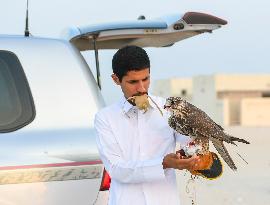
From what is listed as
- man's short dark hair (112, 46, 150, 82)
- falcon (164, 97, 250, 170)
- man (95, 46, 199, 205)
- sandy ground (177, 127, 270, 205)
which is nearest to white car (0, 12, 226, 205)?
man (95, 46, 199, 205)

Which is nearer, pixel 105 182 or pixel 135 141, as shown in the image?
pixel 135 141

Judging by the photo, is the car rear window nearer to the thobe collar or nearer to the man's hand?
the thobe collar

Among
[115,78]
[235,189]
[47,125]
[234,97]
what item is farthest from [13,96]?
[234,97]

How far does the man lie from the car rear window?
717mm

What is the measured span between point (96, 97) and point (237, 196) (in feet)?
26.2

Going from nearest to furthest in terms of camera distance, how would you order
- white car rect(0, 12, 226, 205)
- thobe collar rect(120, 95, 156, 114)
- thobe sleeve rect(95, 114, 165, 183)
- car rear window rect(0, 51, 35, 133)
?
thobe sleeve rect(95, 114, 165, 183), thobe collar rect(120, 95, 156, 114), white car rect(0, 12, 226, 205), car rear window rect(0, 51, 35, 133)

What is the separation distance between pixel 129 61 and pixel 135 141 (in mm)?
344

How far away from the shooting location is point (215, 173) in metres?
2.99

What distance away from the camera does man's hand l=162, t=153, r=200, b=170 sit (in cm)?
278

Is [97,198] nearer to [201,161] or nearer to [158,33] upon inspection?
[201,161]

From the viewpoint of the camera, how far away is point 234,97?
70.6m

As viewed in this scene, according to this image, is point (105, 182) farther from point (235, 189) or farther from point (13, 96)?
point (235, 189)

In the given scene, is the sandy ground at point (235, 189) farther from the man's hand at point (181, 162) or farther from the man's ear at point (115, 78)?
the man's hand at point (181, 162)

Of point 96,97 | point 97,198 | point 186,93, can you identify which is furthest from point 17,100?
point 186,93
